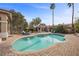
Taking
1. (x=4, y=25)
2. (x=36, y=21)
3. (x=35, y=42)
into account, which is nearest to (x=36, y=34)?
(x=35, y=42)

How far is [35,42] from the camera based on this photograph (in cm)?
416

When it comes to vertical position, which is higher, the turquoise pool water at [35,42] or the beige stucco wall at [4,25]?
the beige stucco wall at [4,25]

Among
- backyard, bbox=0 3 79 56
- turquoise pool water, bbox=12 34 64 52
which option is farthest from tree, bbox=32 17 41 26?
turquoise pool water, bbox=12 34 64 52

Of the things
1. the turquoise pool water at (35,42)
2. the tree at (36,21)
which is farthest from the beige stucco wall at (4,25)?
the tree at (36,21)

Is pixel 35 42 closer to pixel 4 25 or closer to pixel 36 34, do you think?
pixel 36 34

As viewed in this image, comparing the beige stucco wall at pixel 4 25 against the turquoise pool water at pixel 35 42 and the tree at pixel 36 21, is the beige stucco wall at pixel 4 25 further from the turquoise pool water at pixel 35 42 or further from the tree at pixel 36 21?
the tree at pixel 36 21

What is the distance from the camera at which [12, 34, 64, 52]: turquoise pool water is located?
163 inches

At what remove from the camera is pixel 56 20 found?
4.16 meters

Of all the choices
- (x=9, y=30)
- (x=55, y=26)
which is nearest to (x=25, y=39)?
(x=9, y=30)

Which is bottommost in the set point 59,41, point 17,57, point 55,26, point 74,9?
point 17,57

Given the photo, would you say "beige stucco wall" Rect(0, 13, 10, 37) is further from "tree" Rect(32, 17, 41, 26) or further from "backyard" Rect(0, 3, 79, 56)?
"tree" Rect(32, 17, 41, 26)

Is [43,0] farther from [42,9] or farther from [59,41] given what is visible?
[59,41]

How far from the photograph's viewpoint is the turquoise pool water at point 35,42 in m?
4.13

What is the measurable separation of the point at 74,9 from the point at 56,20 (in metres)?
0.38
